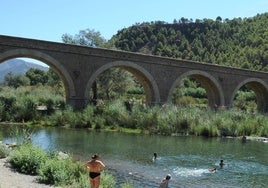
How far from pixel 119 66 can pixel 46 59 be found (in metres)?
6.34

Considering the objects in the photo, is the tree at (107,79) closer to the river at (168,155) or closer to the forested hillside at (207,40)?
the river at (168,155)

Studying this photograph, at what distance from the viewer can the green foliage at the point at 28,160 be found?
11.3m

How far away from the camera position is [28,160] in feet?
37.6

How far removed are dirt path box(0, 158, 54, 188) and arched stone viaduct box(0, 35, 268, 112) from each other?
16.9m

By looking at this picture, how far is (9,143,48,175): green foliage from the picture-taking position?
37.1 feet

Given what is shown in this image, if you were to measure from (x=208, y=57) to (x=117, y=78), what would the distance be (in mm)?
45989

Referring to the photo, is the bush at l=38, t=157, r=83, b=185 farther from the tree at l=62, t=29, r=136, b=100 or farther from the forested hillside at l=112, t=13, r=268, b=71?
the forested hillside at l=112, t=13, r=268, b=71

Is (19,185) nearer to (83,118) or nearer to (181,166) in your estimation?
(181,166)

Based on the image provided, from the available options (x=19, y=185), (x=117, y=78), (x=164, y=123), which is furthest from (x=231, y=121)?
(x=19, y=185)

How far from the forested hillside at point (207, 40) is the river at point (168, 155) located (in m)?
43.5

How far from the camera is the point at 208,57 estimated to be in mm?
81562

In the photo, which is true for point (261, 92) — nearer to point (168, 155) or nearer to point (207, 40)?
point (168, 155)

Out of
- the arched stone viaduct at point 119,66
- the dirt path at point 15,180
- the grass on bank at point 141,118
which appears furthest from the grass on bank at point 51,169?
the arched stone viaduct at point 119,66

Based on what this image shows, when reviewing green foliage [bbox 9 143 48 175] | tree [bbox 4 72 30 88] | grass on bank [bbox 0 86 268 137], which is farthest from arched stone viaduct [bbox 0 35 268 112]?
tree [bbox 4 72 30 88]
